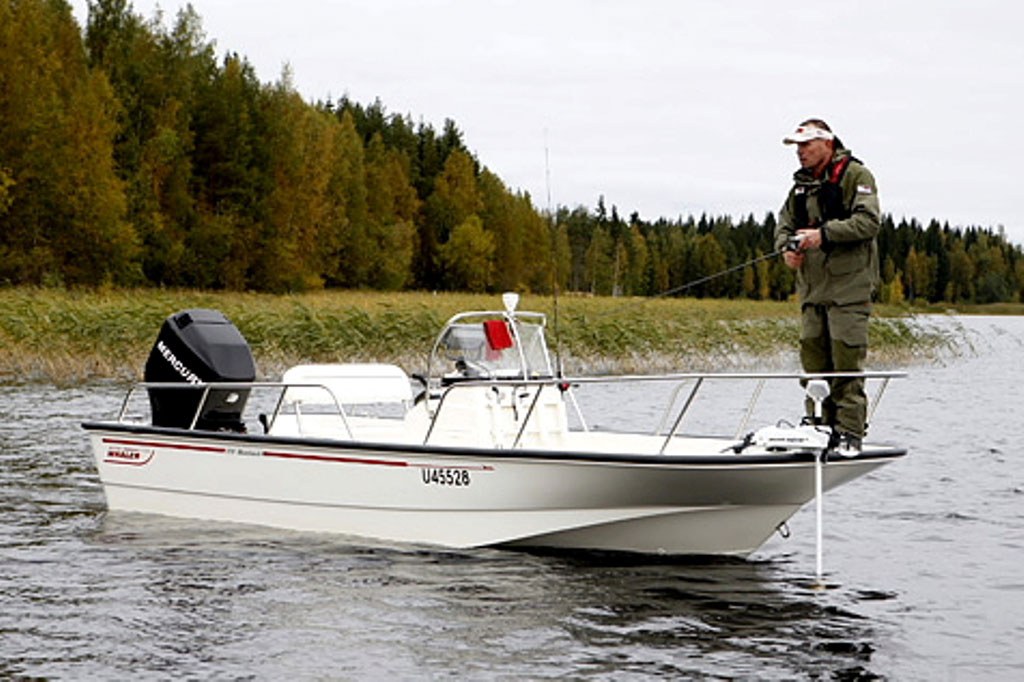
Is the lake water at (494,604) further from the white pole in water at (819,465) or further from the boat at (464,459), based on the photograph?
the white pole in water at (819,465)

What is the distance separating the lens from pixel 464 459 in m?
9.37

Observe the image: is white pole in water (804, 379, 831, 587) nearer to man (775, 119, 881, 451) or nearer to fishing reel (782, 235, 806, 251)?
man (775, 119, 881, 451)

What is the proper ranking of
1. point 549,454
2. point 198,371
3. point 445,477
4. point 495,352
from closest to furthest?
1. point 549,454
2. point 445,477
3. point 495,352
4. point 198,371

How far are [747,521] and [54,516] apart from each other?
19.1 ft

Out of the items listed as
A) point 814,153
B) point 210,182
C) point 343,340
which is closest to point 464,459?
point 814,153

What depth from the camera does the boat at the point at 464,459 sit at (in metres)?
Answer: 8.86

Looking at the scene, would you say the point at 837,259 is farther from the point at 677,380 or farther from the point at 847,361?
the point at 677,380

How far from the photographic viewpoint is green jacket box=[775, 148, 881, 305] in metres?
8.93

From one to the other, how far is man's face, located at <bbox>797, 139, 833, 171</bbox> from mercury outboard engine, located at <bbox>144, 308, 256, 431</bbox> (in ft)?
15.2

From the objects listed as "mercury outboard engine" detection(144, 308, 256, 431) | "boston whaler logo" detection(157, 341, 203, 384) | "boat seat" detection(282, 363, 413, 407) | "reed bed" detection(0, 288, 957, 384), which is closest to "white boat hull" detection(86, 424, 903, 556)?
"mercury outboard engine" detection(144, 308, 256, 431)

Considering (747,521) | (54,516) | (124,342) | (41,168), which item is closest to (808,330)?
(747,521)

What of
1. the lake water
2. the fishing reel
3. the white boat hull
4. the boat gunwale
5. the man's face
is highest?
the man's face

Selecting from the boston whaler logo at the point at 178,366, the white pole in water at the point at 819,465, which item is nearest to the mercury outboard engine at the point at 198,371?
the boston whaler logo at the point at 178,366

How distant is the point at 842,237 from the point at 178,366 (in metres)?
5.35
